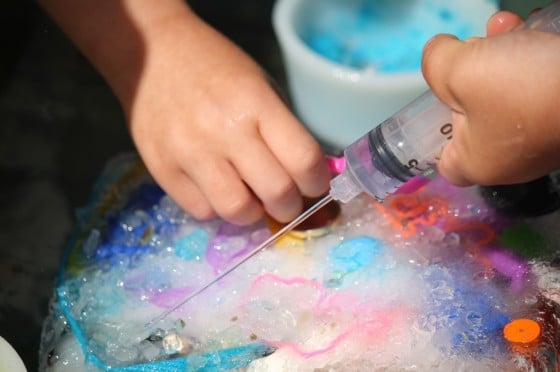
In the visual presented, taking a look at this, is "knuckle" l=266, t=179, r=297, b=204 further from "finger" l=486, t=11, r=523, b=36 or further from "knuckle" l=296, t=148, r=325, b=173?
"finger" l=486, t=11, r=523, b=36

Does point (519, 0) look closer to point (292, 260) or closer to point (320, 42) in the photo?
point (320, 42)

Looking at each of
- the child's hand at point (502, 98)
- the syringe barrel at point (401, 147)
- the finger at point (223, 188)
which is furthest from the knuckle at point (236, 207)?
the child's hand at point (502, 98)

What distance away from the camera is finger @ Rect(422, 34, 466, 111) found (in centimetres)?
45

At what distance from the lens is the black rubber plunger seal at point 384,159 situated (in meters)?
0.54

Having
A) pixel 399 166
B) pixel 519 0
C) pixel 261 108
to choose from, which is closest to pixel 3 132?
pixel 261 108

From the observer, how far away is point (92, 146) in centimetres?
80

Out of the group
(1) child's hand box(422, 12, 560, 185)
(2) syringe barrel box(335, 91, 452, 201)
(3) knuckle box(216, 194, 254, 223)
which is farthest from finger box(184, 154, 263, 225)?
(1) child's hand box(422, 12, 560, 185)

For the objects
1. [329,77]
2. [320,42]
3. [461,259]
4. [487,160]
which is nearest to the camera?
[487,160]

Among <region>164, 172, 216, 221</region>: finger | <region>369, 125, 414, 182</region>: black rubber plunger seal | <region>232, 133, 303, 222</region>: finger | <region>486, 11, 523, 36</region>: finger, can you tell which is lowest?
<region>164, 172, 216, 221</region>: finger

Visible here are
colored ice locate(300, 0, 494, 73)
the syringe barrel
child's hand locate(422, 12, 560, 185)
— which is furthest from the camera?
colored ice locate(300, 0, 494, 73)

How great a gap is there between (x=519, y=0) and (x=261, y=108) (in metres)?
0.37

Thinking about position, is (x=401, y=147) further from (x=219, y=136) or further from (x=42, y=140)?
(x=42, y=140)

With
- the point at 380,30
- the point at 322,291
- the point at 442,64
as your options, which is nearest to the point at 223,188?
the point at 322,291

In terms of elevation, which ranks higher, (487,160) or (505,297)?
(487,160)
